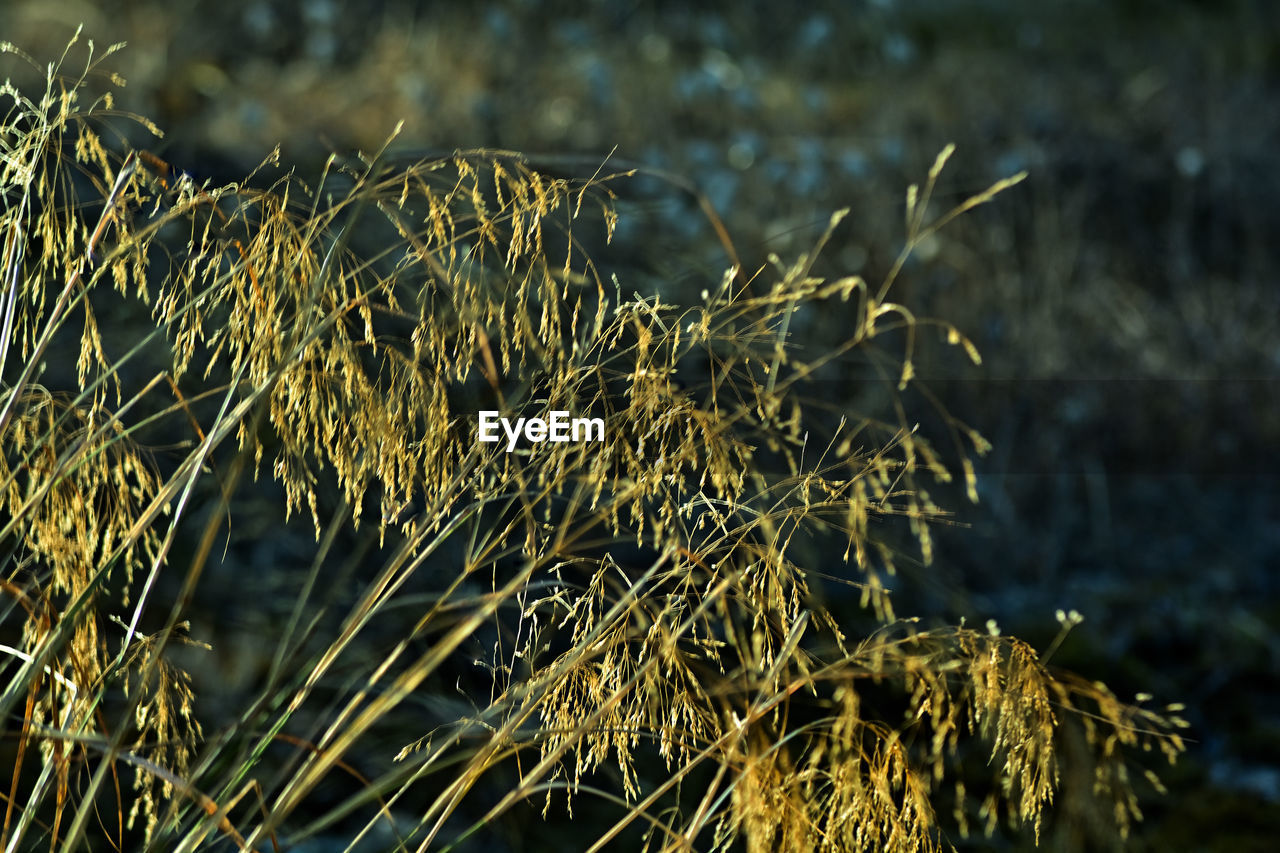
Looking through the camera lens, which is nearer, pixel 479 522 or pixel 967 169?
pixel 479 522

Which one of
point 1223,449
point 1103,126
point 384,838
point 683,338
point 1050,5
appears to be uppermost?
point 683,338

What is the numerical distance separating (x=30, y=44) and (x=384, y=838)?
1.71 meters

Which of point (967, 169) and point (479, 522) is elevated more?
point (479, 522)

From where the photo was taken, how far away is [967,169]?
2.49 m

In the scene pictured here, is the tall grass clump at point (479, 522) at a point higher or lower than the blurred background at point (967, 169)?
higher

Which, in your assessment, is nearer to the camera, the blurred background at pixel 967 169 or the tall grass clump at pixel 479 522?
the tall grass clump at pixel 479 522

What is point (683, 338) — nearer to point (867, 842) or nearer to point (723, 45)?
point (867, 842)

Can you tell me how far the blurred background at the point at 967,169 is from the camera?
2.23 m

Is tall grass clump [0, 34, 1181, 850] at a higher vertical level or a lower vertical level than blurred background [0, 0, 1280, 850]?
higher

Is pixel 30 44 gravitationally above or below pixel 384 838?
above

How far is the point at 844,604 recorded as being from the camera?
197 centimetres

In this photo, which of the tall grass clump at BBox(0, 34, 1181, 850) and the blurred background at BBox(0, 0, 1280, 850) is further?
the blurred background at BBox(0, 0, 1280, 850)

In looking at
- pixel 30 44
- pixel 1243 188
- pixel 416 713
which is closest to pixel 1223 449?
pixel 1243 188

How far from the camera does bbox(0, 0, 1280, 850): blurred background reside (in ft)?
7.30
